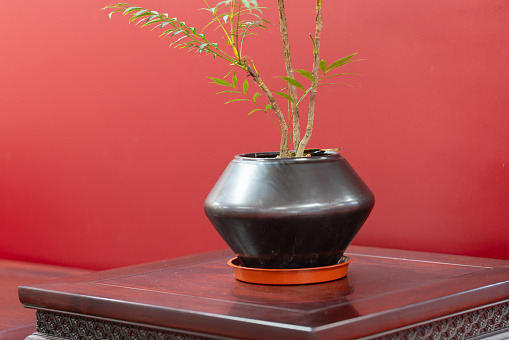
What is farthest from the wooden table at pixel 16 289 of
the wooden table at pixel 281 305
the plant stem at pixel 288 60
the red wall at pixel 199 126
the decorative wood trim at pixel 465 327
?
the decorative wood trim at pixel 465 327

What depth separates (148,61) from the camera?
1.92 metres

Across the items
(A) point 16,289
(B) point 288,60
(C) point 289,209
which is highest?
(B) point 288,60

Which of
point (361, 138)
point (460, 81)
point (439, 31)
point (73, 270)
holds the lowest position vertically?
point (73, 270)

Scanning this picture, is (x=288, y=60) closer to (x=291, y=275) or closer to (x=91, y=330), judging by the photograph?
(x=291, y=275)

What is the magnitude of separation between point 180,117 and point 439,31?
723 mm

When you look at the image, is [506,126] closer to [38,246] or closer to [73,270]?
[73,270]

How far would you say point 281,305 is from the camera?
0.96 meters

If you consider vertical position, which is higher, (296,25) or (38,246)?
(296,25)

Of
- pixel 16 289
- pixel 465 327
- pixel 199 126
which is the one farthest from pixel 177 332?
pixel 16 289

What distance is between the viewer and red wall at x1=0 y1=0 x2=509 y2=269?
148 cm

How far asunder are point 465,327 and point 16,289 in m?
1.37

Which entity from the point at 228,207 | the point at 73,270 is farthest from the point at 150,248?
the point at 228,207

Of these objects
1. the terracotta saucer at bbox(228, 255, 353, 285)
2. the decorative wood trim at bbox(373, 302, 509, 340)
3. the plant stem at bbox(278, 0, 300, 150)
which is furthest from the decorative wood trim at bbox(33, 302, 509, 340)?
the plant stem at bbox(278, 0, 300, 150)

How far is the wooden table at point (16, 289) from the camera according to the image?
1654 mm
